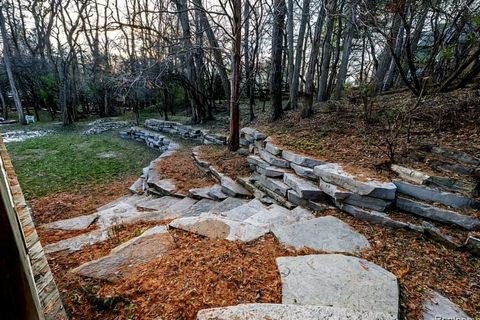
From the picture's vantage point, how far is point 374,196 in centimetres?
256

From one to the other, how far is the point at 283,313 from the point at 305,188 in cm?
191

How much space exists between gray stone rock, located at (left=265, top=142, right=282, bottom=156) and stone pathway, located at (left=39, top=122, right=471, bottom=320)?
18 mm

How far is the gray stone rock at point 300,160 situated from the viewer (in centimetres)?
345

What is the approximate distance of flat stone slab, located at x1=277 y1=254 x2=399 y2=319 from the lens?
143 cm

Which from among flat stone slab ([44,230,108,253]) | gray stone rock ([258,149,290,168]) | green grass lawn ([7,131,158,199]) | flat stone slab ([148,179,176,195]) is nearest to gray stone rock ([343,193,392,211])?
gray stone rock ([258,149,290,168])

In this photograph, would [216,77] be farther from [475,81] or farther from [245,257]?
[245,257]

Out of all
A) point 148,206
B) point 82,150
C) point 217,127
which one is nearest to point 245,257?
point 148,206

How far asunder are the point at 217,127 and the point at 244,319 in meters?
7.91

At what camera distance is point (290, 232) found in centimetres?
225

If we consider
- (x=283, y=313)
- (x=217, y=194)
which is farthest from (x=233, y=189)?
(x=283, y=313)

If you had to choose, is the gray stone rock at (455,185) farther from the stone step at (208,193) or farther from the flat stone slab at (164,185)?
the flat stone slab at (164,185)

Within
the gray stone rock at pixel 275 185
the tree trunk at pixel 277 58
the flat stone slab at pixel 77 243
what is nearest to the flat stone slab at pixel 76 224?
the flat stone slab at pixel 77 243

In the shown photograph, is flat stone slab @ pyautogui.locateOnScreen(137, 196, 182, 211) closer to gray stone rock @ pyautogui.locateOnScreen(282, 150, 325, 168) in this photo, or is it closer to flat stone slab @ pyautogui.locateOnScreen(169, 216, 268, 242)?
flat stone slab @ pyautogui.locateOnScreen(169, 216, 268, 242)

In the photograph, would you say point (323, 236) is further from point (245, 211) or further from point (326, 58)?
point (326, 58)
